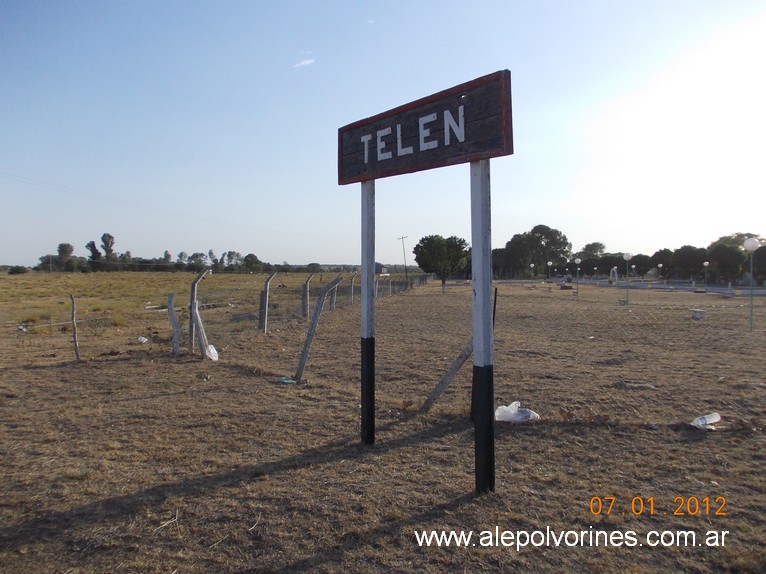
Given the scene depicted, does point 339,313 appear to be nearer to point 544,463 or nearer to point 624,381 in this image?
point 624,381

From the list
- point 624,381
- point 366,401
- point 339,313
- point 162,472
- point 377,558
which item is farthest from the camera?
point 339,313

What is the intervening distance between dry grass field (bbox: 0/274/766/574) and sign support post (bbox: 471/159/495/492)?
0.22 m

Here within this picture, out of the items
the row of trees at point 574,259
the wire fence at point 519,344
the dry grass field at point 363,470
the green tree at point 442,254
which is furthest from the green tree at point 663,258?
the dry grass field at point 363,470

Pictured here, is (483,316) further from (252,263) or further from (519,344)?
(252,263)

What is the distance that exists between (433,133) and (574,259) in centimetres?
10411

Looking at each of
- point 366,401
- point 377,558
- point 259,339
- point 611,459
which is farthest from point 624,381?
point 259,339

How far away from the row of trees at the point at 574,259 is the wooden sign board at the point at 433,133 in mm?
23831

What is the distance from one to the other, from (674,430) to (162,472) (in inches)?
191

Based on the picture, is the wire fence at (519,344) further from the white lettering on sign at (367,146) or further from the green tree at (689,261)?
the green tree at (689,261)

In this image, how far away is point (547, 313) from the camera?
2166cm

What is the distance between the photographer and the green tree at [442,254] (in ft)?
179

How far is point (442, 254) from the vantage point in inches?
2149
